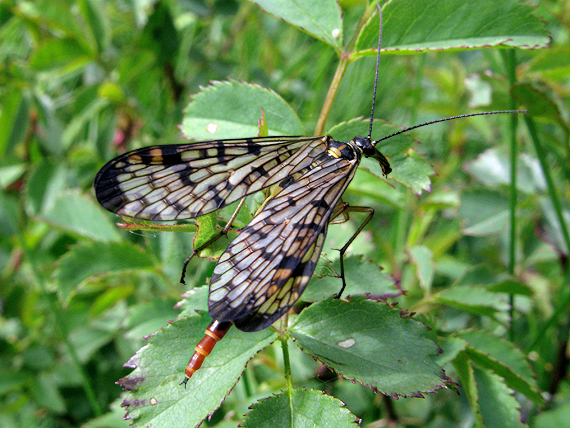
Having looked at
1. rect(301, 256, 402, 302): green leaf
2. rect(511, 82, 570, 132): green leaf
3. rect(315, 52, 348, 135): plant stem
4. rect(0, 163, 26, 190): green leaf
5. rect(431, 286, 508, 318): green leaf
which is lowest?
rect(0, 163, 26, 190): green leaf

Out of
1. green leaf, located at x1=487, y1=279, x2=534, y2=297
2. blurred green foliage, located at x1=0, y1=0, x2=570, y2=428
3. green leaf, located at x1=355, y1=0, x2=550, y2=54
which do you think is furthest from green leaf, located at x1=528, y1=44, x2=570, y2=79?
green leaf, located at x1=487, y1=279, x2=534, y2=297

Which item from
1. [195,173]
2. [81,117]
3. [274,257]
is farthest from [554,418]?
[81,117]

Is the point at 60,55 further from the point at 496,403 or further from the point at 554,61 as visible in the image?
the point at 496,403

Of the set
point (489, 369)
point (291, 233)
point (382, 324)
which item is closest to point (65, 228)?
point (291, 233)

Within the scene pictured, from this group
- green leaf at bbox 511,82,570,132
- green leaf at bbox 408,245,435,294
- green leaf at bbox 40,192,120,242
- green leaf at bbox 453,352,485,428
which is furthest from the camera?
green leaf at bbox 40,192,120,242

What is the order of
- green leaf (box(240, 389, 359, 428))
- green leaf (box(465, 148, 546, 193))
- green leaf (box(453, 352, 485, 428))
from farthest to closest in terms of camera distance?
1. green leaf (box(465, 148, 546, 193))
2. green leaf (box(453, 352, 485, 428))
3. green leaf (box(240, 389, 359, 428))

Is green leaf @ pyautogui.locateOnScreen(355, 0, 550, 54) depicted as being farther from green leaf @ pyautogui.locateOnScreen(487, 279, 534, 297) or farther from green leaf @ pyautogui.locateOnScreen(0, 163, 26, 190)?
green leaf @ pyautogui.locateOnScreen(0, 163, 26, 190)

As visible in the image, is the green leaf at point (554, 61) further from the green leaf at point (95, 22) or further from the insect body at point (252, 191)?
the green leaf at point (95, 22)
